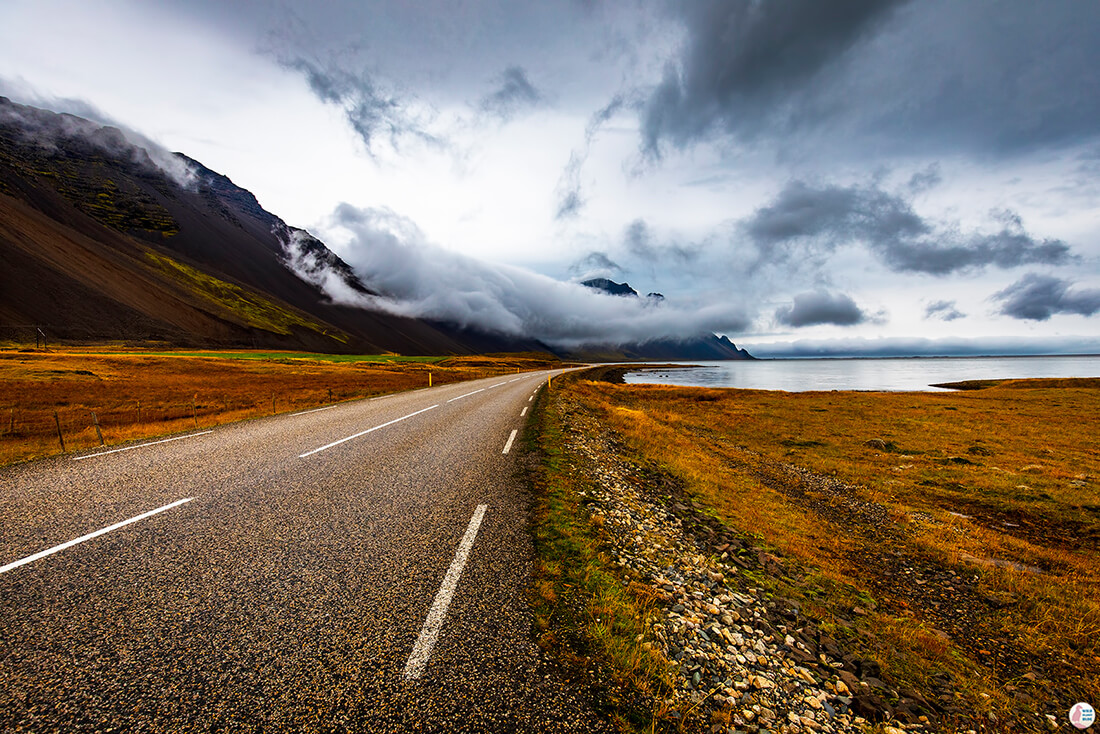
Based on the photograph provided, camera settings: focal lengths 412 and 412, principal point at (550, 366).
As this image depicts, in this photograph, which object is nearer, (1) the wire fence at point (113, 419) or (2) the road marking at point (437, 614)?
(2) the road marking at point (437, 614)

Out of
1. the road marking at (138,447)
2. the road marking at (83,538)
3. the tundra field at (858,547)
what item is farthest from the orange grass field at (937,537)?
the road marking at (138,447)

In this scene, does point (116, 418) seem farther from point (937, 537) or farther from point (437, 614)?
point (937, 537)

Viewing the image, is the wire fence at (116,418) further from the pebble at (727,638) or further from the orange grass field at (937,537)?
the orange grass field at (937,537)

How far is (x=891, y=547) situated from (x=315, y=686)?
13.1m

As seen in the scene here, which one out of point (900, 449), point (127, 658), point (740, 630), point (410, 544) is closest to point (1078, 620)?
point (740, 630)

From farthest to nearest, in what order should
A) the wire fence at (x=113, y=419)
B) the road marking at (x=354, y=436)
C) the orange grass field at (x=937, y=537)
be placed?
the wire fence at (x=113, y=419), the road marking at (x=354, y=436), the orange grass field at (x=937, y=537)

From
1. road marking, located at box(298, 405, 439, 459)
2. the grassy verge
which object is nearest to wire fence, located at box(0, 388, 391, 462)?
road marking, located at box(298, 405, 439, 459)

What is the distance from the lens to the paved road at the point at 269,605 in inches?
136

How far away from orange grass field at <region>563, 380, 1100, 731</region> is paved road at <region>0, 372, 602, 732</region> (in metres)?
5.15

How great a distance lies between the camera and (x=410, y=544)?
20.9 feet

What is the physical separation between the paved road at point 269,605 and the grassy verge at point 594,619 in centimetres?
29

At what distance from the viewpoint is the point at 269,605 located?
4.80 metres

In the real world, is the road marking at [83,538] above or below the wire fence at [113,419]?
above

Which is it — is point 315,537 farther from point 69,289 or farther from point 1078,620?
point 69,289
